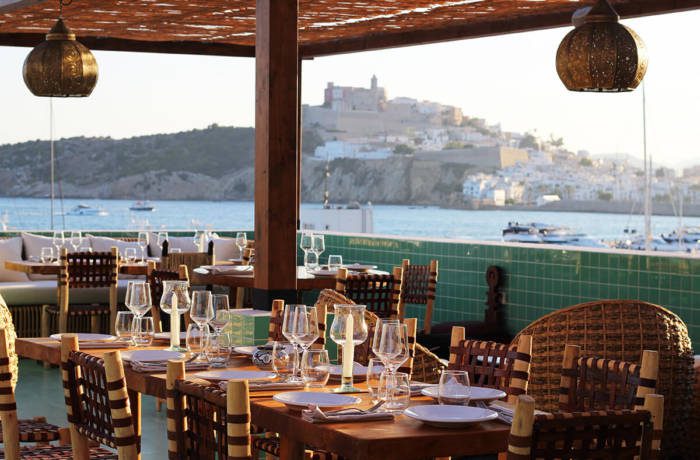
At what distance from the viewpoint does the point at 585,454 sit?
9.20 ft

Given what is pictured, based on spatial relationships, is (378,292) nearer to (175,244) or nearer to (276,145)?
(276,145)

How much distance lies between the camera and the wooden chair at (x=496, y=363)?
4.23 m

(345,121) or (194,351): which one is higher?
(345,121)

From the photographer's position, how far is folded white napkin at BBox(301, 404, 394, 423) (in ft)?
11.6

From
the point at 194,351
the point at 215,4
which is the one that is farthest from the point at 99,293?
the point at 194,351

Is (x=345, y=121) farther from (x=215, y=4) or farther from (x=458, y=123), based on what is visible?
(x=215, y=4)

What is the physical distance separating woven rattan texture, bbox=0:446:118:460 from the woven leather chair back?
1.12 metres

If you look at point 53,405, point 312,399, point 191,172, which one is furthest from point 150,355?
point 191,172

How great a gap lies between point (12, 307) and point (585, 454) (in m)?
9.02

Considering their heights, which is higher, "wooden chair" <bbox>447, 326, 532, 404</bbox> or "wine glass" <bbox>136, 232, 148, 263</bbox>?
"wine glass" <bbox>136, 232, 148, 263</bbox>

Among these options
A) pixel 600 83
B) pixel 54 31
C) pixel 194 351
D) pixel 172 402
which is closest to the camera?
pixel 172 402

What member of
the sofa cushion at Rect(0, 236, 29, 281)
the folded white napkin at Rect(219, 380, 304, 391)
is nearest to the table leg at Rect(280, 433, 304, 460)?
the folded white napkin at Rect(219, 380, 304, 391)

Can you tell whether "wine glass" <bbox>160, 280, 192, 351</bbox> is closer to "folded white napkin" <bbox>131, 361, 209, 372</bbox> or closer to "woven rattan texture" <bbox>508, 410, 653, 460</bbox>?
"folded white napkin" <bbox>131, 361, 209, 372</bbox>

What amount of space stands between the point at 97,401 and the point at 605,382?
1.65 meters
